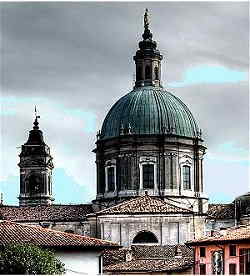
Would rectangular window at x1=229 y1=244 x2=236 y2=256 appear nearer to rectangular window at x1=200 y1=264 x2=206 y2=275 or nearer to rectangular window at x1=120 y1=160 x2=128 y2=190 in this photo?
rectangular window at x1=200 y1=264 x2=206 y2=275

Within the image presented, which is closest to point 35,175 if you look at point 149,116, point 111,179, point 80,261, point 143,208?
point 111,179

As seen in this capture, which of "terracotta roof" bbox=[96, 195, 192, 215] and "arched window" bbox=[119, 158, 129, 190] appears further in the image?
"arched window" bbox=[119, 158, 129, 190]

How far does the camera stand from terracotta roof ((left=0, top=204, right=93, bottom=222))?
80.6m

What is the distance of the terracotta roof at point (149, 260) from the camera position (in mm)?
56250

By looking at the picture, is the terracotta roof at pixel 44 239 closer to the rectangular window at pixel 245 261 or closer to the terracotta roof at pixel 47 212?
the rectangular window at pixel 245 261

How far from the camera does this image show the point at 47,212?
268 feet

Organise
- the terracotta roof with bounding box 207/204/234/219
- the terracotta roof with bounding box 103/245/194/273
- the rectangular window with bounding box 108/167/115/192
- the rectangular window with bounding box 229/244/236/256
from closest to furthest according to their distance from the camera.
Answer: the rectangular window with bounding box 229/244/236/256 < the terracotta roof with bounding box 103/245/194/273 < the rectangular window with bounding box 108/167/115/192 < the terracotta roof with bounding box 207/204/234/219

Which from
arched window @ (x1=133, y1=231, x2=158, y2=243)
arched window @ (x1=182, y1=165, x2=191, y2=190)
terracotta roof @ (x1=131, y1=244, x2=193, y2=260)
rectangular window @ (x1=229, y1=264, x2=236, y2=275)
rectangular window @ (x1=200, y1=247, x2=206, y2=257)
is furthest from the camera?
arched window @ (x1=182, y1=165, x2=191, y2=190)

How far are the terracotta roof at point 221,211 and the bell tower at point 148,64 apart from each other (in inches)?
380

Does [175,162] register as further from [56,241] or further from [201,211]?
[56,241]

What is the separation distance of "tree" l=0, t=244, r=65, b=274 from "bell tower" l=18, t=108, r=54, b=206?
55.6 metres

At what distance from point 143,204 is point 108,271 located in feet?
59.4

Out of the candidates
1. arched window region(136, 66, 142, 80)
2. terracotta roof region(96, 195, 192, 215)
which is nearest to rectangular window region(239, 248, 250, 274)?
Answer: terracotta roof region(96, 195, 192, 215)

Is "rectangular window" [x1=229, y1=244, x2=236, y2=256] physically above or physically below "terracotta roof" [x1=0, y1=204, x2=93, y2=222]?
below
